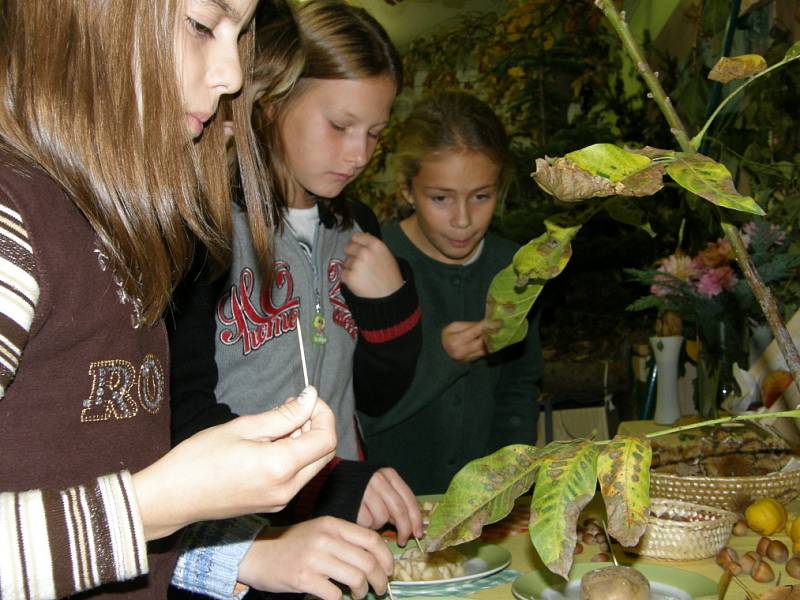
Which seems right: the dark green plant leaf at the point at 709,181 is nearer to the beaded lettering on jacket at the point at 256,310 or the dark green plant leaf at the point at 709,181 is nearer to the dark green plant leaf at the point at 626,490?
the dark green plant leaf at the point at 626,490

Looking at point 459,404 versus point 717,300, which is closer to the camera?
point 717,300

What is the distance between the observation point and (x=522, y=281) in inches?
37.5

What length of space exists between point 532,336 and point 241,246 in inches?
35.5

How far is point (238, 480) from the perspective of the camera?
691 mm

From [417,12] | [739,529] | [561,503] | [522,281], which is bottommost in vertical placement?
[739,529]

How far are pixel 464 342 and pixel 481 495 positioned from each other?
1142mm

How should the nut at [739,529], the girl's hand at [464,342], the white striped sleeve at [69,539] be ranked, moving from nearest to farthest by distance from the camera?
the white striped sleeve at [69,539]
the nut at [739,529]
the girl's hand at [464,342]

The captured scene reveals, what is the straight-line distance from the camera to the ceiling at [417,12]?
4.57 m

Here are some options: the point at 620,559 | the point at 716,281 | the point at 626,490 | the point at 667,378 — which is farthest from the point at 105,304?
the point at 667,378

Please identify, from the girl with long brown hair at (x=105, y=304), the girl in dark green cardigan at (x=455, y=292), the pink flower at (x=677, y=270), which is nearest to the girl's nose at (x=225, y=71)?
the girl with long brown hair at (x=105, y=304)

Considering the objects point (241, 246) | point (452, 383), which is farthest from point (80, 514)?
point (452, 383)

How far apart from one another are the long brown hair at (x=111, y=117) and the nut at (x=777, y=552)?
782 millimetres

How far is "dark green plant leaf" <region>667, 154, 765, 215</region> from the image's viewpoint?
0.62 m

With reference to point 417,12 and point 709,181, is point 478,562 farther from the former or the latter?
point 417,12
